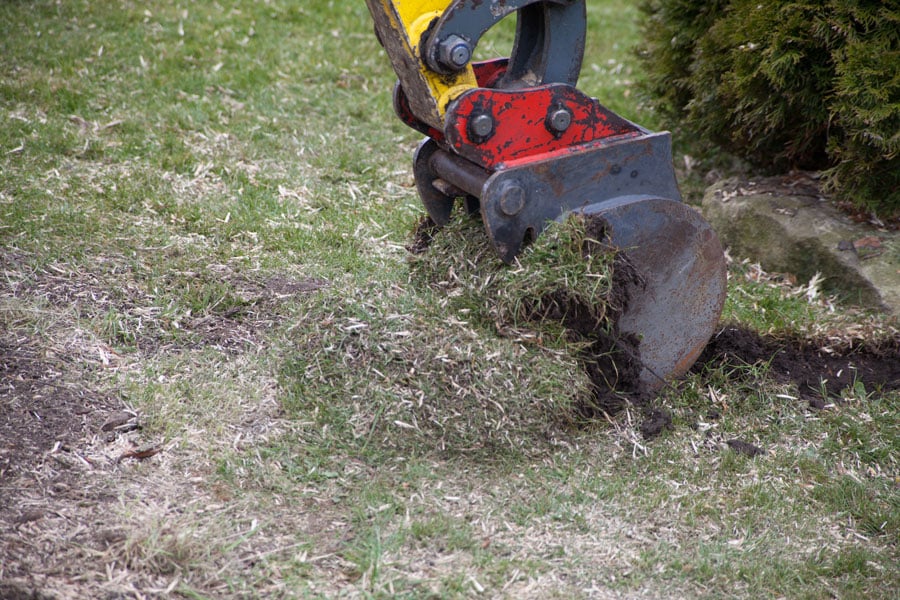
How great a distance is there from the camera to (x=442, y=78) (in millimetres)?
3631

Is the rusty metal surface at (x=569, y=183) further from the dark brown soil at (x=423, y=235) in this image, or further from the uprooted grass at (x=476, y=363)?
the dark brown soil at (x=423, y=235)

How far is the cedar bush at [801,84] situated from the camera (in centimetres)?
488

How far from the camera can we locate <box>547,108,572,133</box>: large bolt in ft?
12.0

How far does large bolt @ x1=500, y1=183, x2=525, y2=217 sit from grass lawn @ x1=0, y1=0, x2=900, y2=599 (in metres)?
0.29

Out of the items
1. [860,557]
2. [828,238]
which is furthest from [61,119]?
[860,557]

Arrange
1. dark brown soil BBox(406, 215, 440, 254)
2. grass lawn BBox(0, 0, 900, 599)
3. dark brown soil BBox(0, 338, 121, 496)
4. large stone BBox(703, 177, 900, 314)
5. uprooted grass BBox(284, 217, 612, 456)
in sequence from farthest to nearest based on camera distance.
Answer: large stone BBox(703, 177, 900, 314) → dark brown soil BBox(406, 215, 440, 254) → uprooted grass BBox(284, 217, 612, 456) → dark brown soil BBox(0, 338, 121, 496) → grass lawn BBox(0, 0, 900, 599)

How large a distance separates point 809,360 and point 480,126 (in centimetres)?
227

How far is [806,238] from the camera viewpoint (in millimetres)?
5336

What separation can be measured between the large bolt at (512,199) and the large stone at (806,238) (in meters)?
2.56

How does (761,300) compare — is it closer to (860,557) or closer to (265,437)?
(860,557)

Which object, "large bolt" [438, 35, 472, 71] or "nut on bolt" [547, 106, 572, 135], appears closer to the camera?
"large bolt" [438, 35, 472, 71]

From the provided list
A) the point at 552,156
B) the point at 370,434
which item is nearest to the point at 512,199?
the point at 552,156

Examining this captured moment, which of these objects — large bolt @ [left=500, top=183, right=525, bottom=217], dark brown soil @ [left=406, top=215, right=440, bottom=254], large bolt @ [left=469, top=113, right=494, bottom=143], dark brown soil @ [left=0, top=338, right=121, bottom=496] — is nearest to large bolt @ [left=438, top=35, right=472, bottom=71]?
large bolt @ [left=469, top=113, right=494, bottom=143]

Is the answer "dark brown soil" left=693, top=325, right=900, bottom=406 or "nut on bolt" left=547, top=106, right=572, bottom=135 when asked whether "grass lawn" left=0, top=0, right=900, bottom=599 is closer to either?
→ "dark brown soil" left=693, top=325, right=900, bottom=406
